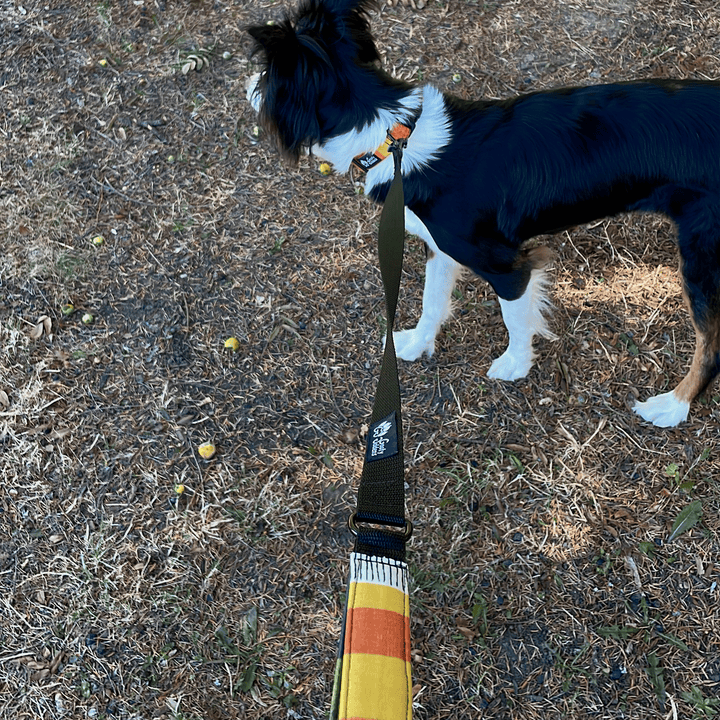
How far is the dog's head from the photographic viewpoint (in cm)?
194

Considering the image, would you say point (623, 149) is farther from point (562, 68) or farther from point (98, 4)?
point (98, 4)

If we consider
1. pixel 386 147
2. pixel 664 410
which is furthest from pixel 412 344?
pixel 664 410

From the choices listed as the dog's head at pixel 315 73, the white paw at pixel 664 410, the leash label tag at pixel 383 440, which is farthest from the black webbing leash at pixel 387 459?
the white paw at pixel 664 410

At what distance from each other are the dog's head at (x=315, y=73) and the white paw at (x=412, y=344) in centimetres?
103

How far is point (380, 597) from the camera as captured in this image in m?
1.13

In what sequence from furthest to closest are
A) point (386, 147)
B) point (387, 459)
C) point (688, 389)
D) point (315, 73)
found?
point (688, 389) < point (386, 147) < point (315, 73) < point (387, 459)

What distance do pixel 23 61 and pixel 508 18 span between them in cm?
307

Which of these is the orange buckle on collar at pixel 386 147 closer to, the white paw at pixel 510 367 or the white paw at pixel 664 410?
the white paw at pixel 510 367

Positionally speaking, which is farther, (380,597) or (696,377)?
(696,377)

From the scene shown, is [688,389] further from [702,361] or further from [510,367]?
[510,367]

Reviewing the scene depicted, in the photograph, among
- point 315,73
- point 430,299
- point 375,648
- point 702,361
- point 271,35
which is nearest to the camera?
point 375,648

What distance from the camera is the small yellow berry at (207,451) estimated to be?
9.04 ft

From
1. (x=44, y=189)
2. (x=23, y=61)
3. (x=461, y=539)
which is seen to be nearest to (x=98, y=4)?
(x=23, y=61)

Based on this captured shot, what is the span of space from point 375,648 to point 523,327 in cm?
178
